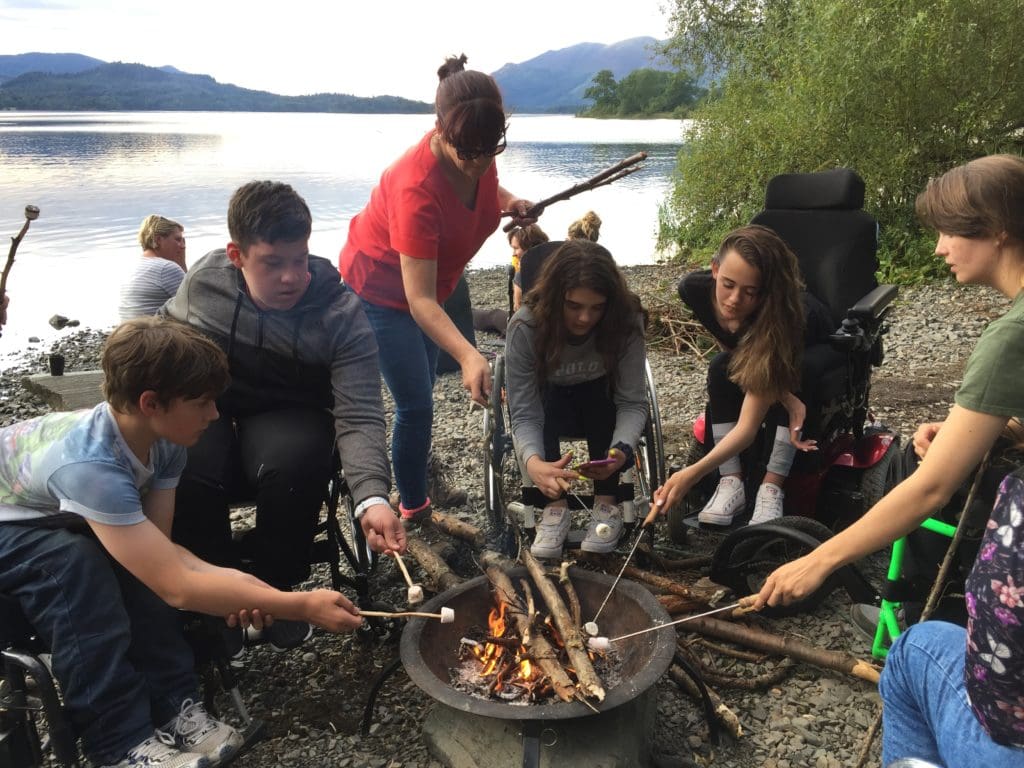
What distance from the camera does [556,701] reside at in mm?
2184

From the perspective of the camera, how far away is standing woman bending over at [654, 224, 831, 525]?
312 centimetres

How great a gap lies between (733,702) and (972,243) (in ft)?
4.96

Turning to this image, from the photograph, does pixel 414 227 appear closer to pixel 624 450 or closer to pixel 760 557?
pixel 624 450

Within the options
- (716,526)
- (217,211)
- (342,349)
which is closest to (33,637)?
(342,349)

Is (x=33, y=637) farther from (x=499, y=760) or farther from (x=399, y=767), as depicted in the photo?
(x=499, y=760)

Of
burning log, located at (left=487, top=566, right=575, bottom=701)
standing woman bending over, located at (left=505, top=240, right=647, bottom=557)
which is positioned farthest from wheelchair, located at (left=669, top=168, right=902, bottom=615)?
burning log, located at (left=487, top=566, right=575, bottom=701)

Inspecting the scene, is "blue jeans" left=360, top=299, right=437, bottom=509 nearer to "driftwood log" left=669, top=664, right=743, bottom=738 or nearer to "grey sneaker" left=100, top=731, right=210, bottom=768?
"driftwood log" left=669, top=664, right=743, bottom=738

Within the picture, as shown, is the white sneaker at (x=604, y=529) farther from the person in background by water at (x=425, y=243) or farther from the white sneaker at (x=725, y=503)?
the person in background by water at (x=425, y=243)

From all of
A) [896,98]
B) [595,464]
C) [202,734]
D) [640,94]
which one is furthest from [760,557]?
[640,94]

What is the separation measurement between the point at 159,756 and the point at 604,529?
5.32 ft

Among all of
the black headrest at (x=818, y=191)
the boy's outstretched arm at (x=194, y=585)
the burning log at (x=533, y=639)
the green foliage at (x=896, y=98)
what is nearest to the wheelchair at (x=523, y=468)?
the burning log at (x=533, y=639)

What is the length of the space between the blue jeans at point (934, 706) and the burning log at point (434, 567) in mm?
1442

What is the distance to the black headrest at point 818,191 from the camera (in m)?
3.99

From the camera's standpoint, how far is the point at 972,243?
189 cm
